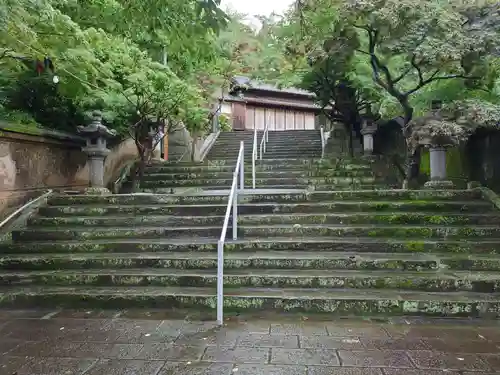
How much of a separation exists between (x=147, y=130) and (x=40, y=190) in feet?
11.2

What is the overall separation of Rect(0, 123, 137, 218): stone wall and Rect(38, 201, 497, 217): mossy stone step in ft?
2.03

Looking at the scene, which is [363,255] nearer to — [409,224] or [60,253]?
[409,224]

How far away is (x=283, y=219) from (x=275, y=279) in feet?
5.22

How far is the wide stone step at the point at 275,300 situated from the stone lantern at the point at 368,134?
839cm

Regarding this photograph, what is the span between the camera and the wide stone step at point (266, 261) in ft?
15.7

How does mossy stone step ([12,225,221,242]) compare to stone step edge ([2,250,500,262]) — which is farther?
mossy stone step ([12,225,221,242])

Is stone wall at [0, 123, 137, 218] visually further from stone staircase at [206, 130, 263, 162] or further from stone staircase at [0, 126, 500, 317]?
stone staircase at [206, 130, 263, 162]

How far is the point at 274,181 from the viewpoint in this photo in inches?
384

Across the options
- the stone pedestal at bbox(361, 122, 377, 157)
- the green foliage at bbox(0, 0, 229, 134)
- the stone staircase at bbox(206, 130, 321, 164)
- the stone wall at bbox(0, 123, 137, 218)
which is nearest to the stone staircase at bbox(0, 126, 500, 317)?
the stone wall at bbox(0, 123, 137, 218)

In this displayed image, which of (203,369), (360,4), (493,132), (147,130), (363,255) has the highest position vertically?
(360,4)

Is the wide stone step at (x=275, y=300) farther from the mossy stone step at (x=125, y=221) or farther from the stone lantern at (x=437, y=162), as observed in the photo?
the stone lantern at (x=437, y=162)

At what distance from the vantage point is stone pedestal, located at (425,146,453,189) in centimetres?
699

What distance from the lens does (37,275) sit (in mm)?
4895

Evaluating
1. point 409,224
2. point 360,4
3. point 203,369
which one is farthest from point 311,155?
point 203,369
